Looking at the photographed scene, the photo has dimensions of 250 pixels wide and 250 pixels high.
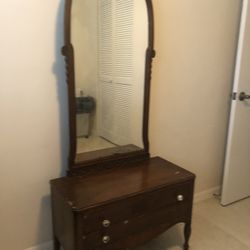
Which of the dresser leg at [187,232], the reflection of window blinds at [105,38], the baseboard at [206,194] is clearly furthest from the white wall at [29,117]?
the baseboard at [206,194]

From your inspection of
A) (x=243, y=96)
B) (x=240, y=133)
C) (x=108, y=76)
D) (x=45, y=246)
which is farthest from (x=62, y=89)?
Result: (x=240, y=133)

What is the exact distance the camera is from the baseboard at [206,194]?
95.0 inches

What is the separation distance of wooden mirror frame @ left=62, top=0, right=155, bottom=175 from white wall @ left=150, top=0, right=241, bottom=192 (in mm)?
131

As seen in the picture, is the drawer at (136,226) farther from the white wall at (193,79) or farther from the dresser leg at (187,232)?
the white wall at (193,79)

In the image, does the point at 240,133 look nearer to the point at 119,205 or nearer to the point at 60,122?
the point at 119,205

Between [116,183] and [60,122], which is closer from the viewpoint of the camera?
[116,183]

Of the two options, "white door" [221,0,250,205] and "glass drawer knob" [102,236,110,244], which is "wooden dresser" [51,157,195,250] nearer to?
"glass drawer knob" [102,236,110,244]

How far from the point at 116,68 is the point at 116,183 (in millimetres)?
681

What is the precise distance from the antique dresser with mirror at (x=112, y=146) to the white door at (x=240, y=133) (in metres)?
0.75

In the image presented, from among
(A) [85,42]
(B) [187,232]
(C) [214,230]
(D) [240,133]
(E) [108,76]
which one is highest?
(A) [85,42]

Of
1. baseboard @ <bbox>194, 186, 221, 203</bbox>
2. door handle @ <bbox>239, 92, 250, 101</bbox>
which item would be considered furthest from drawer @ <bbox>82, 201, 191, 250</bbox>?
door handle @ <bbox>239, 92, 250, 101</bbox>

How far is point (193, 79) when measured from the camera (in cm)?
208

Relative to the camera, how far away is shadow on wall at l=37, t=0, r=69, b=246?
151 cm

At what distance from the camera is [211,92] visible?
2209mm
